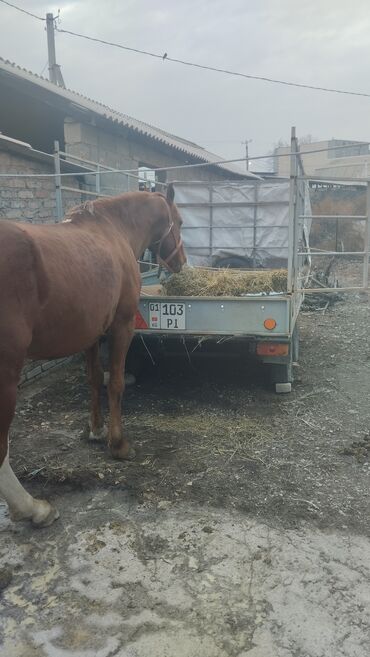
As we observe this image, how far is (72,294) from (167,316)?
1764mm

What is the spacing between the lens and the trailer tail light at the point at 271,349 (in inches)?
172

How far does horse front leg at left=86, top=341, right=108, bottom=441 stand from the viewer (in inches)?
150

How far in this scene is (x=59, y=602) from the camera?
2209mm

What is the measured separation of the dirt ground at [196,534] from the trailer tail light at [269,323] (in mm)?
795

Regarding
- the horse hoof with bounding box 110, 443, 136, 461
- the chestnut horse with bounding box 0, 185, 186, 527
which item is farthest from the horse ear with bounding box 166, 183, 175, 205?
the horse hoof with bounding box 110, 443, 136, 461

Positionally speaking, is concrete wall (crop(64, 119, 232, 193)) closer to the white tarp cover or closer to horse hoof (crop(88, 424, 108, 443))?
the white tarp cover

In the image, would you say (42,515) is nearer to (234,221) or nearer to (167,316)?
(167,316)

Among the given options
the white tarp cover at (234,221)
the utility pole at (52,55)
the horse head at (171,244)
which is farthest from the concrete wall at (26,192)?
the utility pole at (52,55)

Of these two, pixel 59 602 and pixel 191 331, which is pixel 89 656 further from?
pixel 191 331

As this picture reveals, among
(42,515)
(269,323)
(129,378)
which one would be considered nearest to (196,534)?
(42,515)

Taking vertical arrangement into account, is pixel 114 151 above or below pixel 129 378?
above

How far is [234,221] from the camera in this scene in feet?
27.7

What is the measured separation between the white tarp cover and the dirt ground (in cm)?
403

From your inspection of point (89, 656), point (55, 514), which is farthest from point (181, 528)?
point (89, 656)
